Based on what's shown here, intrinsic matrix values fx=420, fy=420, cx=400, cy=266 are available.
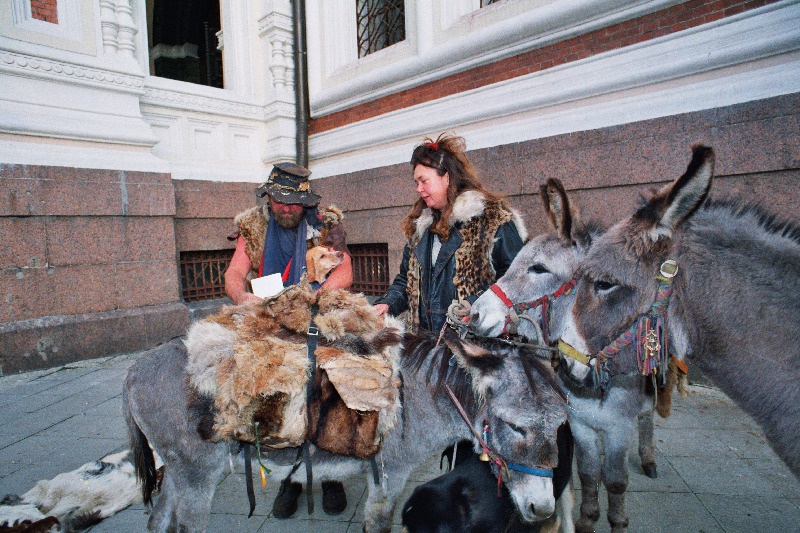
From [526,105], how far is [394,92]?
2.26m

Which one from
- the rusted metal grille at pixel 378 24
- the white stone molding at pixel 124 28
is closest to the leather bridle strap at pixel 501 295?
the rusted metal grille at pixel 378 24

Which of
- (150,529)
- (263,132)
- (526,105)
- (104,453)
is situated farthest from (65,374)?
(526,105)

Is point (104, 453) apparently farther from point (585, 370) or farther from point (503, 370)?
point (585, 370)

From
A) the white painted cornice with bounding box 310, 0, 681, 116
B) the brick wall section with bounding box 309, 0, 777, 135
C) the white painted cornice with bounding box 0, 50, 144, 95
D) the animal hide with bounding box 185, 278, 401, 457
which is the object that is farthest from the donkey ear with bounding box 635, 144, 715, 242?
the white painted cornice with bounding box 0, 50, 144, 95

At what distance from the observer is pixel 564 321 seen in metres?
2.29

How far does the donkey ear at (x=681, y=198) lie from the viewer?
1474 mm

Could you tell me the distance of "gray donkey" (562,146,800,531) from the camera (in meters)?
1.52

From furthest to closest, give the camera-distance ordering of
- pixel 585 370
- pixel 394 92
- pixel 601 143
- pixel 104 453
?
pixel 394 92 < pixel 601 143 < pixel 104 453 < pixel 585 370

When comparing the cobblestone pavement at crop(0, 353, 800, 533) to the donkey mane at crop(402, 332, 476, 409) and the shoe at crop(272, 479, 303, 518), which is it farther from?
the donkey mane at crop(402, 332, 476, 409)

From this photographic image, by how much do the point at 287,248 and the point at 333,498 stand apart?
6.15ft

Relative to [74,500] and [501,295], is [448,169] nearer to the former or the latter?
[501,295]

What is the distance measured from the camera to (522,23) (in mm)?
4949

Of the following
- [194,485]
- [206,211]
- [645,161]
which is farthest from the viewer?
[206,211]

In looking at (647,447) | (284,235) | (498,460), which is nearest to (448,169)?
(284,235)
